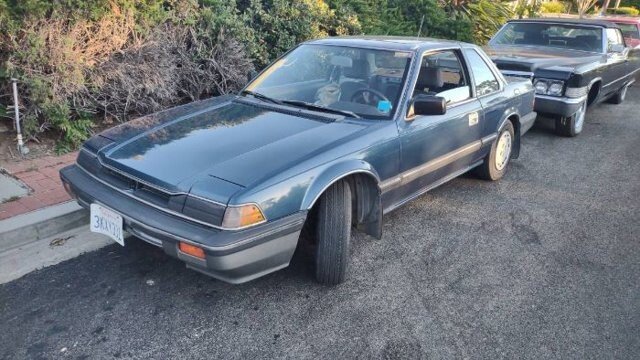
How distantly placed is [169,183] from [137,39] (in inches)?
138

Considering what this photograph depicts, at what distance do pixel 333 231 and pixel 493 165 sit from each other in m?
2.62

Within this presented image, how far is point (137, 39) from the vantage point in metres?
5.62

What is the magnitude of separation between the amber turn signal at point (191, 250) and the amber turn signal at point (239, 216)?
18cm

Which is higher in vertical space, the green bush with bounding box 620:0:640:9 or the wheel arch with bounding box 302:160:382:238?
the green bush with bounding box 620:0:640:9

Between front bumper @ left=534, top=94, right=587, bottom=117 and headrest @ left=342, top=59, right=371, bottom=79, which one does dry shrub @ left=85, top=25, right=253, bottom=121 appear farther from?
front bumper @ left=534, top=94, right=587, bottom=117

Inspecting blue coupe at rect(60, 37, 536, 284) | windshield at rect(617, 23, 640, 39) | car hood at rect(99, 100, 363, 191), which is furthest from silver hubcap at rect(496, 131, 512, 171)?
windshield at rect(617, 23, 640, 39)

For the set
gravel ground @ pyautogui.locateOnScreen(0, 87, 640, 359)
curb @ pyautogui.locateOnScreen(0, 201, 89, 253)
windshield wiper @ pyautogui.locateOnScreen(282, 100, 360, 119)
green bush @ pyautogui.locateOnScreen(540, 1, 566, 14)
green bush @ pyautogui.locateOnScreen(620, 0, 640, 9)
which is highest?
green bush @ pyautogui.locateOnScreen(620, 0, 640, 9)

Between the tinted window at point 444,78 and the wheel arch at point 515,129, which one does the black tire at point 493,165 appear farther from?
the tinted window at point 444,78

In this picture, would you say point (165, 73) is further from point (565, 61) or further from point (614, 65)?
point (614, 65)

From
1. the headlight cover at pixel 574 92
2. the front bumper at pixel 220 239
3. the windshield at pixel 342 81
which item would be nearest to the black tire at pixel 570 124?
the headlight cover at pixel 574 92

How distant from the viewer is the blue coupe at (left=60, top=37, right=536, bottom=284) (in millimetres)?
2654

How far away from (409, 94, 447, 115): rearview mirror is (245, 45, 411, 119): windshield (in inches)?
6.0

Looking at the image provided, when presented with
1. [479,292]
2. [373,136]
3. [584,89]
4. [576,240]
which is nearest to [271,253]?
[373,136]

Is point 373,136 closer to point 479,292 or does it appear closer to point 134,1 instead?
point 479,292
